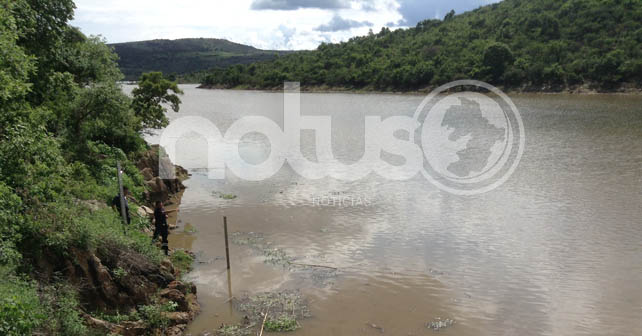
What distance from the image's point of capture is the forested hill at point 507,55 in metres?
77.0

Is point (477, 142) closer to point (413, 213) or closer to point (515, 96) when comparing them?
point (413, 213)

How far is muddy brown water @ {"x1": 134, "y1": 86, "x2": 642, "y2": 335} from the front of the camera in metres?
12.8

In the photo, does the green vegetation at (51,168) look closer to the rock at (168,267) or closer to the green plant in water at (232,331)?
the rock at (168,267)

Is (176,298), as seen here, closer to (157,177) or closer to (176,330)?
(176,330)

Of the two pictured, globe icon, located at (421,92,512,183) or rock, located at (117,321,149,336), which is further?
globe icon, located at (421,92,512,183)

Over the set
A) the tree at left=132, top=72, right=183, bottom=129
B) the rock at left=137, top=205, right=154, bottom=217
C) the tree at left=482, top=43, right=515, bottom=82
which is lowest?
the rock at left=137, top=205, right=154, bottom=217

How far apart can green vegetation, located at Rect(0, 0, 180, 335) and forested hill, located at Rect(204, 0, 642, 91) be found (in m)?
75.0

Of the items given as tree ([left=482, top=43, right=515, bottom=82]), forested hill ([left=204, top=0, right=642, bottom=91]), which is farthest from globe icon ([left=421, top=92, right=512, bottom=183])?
tree ([left=482, top=43, right=515, bottom=82])

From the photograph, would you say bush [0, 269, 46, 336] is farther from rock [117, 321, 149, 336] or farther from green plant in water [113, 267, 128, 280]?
green plant in water [113, 267, 128, 280]

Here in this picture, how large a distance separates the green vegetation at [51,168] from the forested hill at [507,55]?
75.0m

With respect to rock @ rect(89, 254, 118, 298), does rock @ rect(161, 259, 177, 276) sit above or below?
below

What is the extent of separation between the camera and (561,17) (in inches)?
3767

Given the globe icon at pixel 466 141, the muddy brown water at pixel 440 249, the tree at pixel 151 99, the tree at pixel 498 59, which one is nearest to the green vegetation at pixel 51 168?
the muddy brown water at pixel 440 249

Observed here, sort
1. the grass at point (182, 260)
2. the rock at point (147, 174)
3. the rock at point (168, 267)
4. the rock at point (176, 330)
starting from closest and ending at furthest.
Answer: the rock at point (176, 330), the rock at point (168, 267), the grass at point (182, 260), the rock at point (147, 174)
